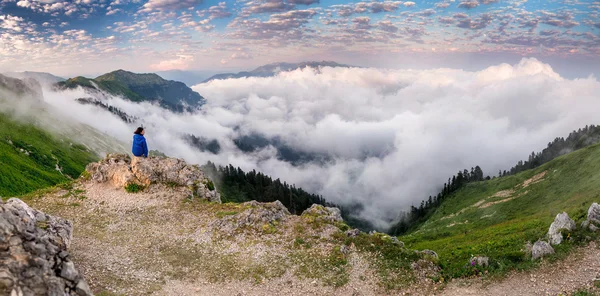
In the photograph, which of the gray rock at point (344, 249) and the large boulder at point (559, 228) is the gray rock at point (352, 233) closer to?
the gray rock at point (344, 249)

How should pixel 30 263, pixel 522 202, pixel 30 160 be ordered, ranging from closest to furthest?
pixel 30 263
pixel 522 202
pixel 30 160

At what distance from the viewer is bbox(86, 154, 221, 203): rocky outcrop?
126ft

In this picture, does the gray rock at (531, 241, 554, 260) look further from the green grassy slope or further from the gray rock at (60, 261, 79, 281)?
the green grassy slope

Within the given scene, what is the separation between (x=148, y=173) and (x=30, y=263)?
83.5ft

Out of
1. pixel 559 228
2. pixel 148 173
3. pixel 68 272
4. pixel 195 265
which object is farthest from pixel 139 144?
pixel 559 228

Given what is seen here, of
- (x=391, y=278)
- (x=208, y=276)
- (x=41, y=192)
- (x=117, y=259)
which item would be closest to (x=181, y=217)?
(x=117, y=259)

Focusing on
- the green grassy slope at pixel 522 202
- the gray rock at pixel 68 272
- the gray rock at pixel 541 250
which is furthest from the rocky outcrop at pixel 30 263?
the green grassy slope at pixel 522 202

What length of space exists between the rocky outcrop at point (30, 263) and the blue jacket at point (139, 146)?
20000 millimetres

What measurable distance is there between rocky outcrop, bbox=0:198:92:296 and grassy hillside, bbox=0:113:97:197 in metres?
104

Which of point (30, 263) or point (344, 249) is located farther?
point (344, 249)

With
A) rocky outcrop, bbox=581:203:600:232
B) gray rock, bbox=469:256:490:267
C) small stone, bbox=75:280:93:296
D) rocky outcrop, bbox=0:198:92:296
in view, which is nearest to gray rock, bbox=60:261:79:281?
rocky outcrop, bbox=0:198:92:296

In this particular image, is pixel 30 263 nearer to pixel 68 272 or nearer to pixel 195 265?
pixel 68 272

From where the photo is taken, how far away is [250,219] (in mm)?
30812

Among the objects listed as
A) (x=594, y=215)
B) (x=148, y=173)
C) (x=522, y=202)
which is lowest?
(x=522, y=202)
